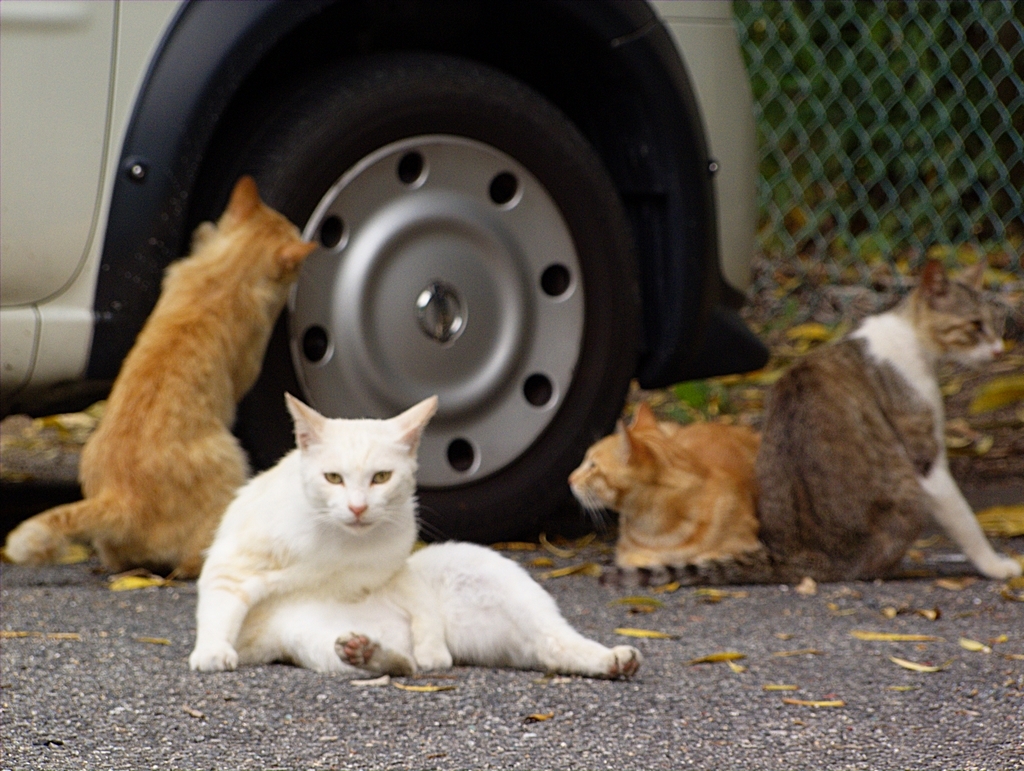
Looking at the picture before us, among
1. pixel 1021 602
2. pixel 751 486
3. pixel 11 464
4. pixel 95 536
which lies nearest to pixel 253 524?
pixel 95 536

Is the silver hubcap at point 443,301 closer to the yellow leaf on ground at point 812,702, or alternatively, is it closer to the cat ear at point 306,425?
the cat ear at point 306,425

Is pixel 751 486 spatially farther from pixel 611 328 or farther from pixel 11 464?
pixel 11 464

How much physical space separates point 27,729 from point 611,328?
205cm

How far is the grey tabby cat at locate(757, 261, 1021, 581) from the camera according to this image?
3684mm

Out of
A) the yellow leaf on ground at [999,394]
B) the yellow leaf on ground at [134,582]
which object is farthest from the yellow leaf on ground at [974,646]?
the yellow leaf on ground at [999,394]

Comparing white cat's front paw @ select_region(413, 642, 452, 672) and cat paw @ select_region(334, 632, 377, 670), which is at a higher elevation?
cat paw @ select_region(334, 632, 377, 670)

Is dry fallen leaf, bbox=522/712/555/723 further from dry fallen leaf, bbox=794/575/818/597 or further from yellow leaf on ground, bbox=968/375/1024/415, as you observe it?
yellow leaf on ground, bbox=968/375/1024/415

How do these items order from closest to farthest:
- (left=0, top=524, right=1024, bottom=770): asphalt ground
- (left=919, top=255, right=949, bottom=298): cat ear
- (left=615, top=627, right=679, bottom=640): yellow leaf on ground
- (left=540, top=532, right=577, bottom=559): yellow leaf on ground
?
1. (left=0, top=524, right=1024, bottom=770): asphalt ground
2. (left=615, top=627, right=679, bottom=640): yellow leaf on ground
3. (left=540, top=532, right=577, bottom=559): yellow leaf on ground
4. (left=919, top=255, right=949, bottom=298): cat ear

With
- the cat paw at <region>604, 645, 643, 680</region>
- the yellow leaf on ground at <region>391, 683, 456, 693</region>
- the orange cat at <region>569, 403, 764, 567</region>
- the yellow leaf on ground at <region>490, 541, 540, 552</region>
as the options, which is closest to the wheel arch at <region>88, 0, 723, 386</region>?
the orange cat at <region>569, 403, 764, 567</region>

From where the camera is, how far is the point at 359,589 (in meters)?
2.78

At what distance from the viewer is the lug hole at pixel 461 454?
376 centimetres

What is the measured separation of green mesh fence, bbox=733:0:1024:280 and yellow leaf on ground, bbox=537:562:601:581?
176 inches

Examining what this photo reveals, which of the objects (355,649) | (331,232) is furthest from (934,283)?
(355,649)

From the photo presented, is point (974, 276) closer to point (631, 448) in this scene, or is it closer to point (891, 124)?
point (631, 448)
